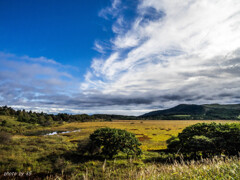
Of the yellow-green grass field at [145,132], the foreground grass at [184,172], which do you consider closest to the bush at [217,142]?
the yellow-green grass field at [145,132]

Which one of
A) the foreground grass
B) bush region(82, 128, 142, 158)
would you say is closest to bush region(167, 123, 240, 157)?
bush region(82, 128, 142, 158)

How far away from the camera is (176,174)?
14.7 ft

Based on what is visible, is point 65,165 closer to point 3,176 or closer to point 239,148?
point 3,176

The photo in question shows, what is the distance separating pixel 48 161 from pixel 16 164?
338 cm

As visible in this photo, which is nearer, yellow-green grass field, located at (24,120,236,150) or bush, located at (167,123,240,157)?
bush, located at (167,123,240,157)

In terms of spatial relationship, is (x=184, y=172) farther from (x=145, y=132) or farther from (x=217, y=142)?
(x=145, y=132)

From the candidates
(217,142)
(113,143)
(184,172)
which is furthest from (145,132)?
(184,172)

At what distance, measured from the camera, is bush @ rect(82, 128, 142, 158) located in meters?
19.5

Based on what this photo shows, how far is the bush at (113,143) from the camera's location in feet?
63.8

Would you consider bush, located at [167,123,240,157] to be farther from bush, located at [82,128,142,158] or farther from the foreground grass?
the foreground grass

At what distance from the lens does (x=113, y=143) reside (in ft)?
64.6

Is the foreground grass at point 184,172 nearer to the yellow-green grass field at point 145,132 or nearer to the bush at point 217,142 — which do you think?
the bush at point 217,142

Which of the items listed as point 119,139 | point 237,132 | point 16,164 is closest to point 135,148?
point 119,139

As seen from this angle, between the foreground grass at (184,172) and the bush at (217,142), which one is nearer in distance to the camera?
the foreground grass at (184,172)
